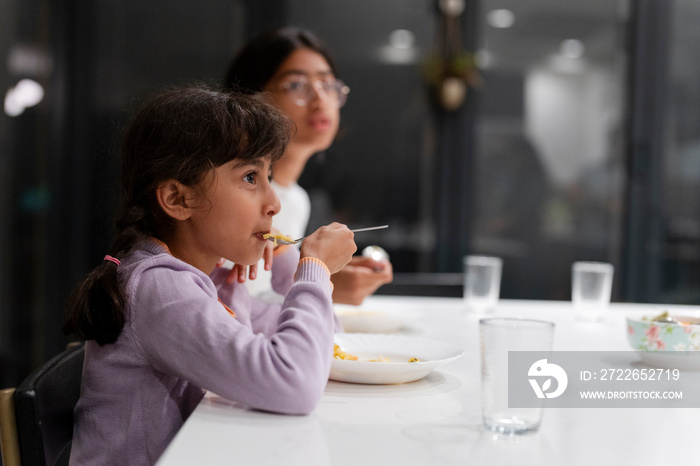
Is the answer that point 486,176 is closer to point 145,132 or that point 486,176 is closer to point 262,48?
point 262,48

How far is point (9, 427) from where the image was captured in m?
0.89

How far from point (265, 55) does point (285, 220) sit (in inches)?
19.0

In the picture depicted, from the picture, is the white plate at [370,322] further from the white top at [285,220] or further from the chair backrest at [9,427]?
the chair backrest at [9,427]

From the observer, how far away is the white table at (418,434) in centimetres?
70

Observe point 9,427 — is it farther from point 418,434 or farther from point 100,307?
point 418,434

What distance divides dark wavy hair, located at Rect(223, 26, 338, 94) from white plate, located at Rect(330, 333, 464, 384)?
3.16ft

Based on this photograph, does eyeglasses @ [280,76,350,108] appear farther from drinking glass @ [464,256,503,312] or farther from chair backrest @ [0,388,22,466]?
chair backrest @ [0,388,22,466]

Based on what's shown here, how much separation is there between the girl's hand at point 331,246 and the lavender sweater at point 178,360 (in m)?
0.03

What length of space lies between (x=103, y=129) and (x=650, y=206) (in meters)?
2.89

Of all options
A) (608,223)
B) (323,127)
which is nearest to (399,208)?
(608,223)

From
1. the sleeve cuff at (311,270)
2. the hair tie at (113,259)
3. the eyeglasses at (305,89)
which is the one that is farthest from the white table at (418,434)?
the eyeglasses at (305,89)

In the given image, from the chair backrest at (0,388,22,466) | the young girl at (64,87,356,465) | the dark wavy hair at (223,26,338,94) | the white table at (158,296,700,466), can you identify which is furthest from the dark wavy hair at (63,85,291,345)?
the dark wavy hair at (223,26,338,94)

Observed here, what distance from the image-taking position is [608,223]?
13.3ft

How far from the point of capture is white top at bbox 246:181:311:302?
1.60 metres
